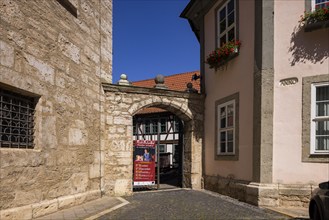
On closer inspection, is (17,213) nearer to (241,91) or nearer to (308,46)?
(241,91)

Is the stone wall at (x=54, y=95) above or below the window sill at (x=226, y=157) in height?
above

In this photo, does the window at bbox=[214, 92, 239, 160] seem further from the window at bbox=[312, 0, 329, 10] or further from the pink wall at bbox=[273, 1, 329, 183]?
the window at bbox=[312, 0, 329, 10]

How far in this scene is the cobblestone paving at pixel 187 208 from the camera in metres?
5.84

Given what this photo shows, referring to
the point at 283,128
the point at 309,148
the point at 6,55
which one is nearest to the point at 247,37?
the point at 283,128

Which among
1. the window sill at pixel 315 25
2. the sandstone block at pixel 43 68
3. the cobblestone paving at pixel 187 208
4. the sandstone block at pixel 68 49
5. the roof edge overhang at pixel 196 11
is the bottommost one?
the cobblestone paving at pixel 187 208

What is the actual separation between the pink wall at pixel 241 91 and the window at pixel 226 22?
0.32m

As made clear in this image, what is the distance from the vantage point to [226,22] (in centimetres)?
885

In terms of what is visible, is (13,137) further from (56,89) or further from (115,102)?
(115,102)

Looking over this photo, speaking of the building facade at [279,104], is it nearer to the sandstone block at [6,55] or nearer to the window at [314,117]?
the window at [314,117]

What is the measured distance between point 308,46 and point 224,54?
2311 mm

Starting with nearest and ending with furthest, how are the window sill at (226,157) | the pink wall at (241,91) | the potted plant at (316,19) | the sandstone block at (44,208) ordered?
the sandstone block at (44,208)
the potted plant at (316,19)
the pink wall at (241,91)
the window sill at (226,157)

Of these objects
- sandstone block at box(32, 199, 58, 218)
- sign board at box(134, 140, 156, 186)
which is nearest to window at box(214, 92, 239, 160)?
sign board at box(134, 140, 156, 186)

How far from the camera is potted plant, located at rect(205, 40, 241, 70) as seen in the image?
800cm

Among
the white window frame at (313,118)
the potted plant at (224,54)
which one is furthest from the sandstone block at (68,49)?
the white window frame at (313,118)
